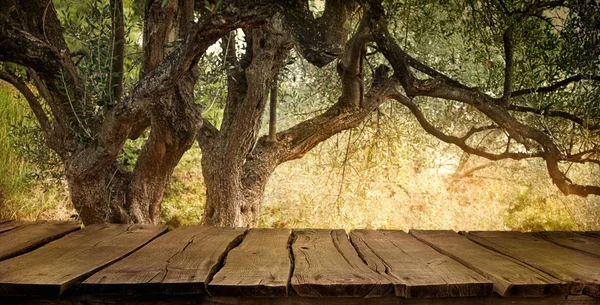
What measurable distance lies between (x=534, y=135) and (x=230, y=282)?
3.63 meters

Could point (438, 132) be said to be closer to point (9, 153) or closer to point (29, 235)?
point (29, 235)

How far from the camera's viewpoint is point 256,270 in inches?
97.3

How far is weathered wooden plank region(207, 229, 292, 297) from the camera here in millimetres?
2242

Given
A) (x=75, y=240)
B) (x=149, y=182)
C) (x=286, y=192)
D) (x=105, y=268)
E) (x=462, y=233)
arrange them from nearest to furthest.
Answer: (x=105, y=268)
(x=75, y=240)
(x=462, y=233)
(x=149, y=182)
(x=286, y=192)

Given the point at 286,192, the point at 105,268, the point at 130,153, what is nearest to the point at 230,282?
the point at 105,268

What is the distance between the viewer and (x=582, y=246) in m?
3.24

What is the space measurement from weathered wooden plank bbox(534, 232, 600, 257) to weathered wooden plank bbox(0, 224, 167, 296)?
2278 mm

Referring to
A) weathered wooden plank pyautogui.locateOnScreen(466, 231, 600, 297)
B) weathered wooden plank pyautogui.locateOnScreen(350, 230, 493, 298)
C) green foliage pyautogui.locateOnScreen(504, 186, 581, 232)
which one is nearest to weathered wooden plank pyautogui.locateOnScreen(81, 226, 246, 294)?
weathered wooden plank pyautogui.locateOnScreen(350, 230, 493, 298)

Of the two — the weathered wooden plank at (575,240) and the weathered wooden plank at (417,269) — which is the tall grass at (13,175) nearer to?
the weathered wooden plank at (417,269)

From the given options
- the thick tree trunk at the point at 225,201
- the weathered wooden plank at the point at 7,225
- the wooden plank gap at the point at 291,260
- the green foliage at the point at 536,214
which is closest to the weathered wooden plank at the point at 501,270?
the wooden plank gap at the point at 291,260

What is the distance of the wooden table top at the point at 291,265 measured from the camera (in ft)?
7.45

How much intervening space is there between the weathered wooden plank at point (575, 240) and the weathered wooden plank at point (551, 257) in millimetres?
66

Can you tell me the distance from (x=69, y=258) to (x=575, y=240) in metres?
2.75

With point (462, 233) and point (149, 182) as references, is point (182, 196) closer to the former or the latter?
point (149, 182)
